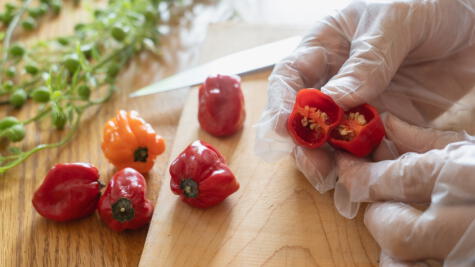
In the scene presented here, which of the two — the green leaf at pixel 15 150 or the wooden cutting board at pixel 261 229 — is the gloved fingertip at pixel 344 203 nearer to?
the wooden cutting board at pixel 261 229

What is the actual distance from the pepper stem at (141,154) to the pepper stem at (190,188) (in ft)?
0.57

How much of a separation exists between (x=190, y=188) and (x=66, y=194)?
0.84 feet

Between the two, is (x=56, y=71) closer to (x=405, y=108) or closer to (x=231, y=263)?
(x=231, y=263)

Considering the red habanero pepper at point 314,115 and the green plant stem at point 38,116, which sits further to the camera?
the green plant stem at point 38,116

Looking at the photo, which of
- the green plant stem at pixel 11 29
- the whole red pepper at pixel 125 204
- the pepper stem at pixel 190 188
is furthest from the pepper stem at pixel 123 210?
the green plant stem at pixel 11 29

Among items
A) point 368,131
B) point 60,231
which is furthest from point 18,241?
point 368,131

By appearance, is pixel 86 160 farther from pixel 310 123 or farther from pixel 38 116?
pixel 310 123

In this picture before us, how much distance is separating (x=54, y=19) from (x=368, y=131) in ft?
3.86

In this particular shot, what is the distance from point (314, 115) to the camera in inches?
42.3

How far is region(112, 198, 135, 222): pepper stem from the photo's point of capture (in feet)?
3.58

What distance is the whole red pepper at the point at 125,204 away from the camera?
109cm

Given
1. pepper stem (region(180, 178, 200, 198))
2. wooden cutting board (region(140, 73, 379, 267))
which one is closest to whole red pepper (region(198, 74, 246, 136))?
wooden cutting board (region(140, 73, 379, 267))

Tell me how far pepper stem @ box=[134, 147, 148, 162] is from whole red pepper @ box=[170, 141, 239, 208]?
Answer: 134 millimetres

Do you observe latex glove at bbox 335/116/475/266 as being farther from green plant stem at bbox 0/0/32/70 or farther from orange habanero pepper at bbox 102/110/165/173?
green plant stem at bbox 0/0/32/70
